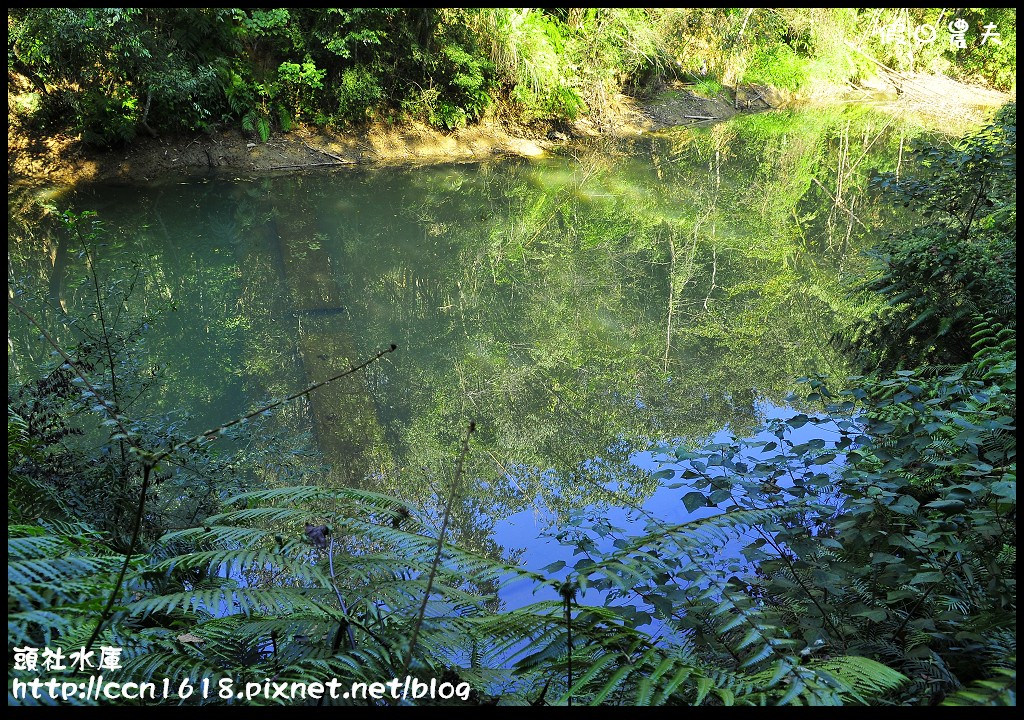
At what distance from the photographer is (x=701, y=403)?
20.2ft

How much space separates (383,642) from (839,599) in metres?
2.07

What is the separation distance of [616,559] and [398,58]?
51.3ft

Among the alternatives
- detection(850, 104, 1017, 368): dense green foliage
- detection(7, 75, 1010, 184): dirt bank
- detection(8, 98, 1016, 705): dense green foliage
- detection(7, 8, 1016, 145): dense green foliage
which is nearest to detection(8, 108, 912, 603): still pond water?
detection(8, 98, 1016, 705): dense green foliage

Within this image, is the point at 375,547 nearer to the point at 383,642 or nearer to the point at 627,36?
the point at 383,642

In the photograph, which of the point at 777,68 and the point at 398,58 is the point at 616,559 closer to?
the point at 398,58

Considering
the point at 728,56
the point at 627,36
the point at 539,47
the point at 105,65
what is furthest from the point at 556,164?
the point at 728,56

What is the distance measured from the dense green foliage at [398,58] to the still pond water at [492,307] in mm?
1737

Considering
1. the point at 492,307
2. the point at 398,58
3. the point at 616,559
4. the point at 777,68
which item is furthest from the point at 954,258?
the point at 777,68

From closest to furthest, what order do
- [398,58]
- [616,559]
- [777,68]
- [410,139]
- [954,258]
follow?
[616,559] → [954,258] → [398,58] → [410,139] → [777,68]

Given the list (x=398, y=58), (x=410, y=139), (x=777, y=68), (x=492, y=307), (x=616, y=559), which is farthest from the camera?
(x=777, y=68)

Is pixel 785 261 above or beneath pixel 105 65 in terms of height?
beneath

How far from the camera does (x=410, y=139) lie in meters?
16.0

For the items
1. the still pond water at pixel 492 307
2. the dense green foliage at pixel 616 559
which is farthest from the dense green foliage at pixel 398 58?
the dense green foliage at pixel 616 559

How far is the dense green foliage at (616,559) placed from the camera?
67.6 inches
